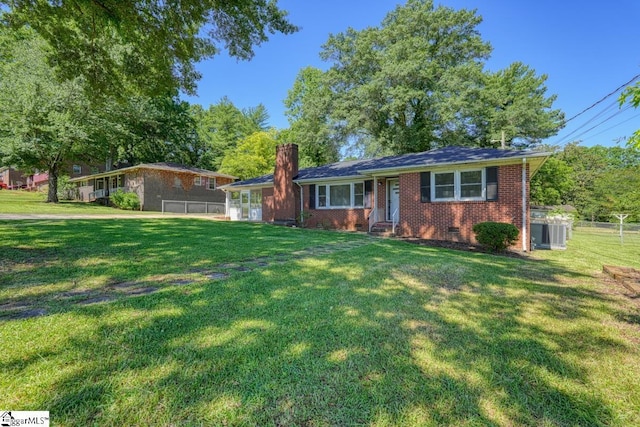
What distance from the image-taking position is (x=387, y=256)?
6738mm

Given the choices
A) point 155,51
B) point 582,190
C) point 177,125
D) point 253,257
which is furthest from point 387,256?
point 582,190

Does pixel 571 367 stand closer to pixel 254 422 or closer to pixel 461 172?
pixel 254 422

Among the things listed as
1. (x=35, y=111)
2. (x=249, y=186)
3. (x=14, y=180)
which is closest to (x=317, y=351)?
(x=249, y=186)

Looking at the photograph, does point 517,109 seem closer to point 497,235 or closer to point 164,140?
point 497,235

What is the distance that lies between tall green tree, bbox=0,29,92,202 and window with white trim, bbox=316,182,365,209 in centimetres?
1598

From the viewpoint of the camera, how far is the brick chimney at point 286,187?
16344 millimetres

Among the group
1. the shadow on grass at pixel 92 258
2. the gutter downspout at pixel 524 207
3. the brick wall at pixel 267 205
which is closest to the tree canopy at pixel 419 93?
the brick wall at pixel 267 205

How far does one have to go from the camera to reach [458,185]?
10.9 metres

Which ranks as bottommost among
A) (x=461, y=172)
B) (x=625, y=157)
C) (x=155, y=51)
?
(x=461, y=172)

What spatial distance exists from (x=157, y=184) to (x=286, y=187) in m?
14.8

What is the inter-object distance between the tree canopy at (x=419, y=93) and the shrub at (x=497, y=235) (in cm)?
1428

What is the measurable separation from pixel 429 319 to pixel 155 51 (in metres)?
8.55

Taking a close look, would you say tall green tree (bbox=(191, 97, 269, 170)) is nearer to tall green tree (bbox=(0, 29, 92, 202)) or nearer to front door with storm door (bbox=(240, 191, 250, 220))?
tall green tree (bbox=(0, 29, 92, 202))

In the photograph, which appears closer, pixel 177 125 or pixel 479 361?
pixel 479 361
